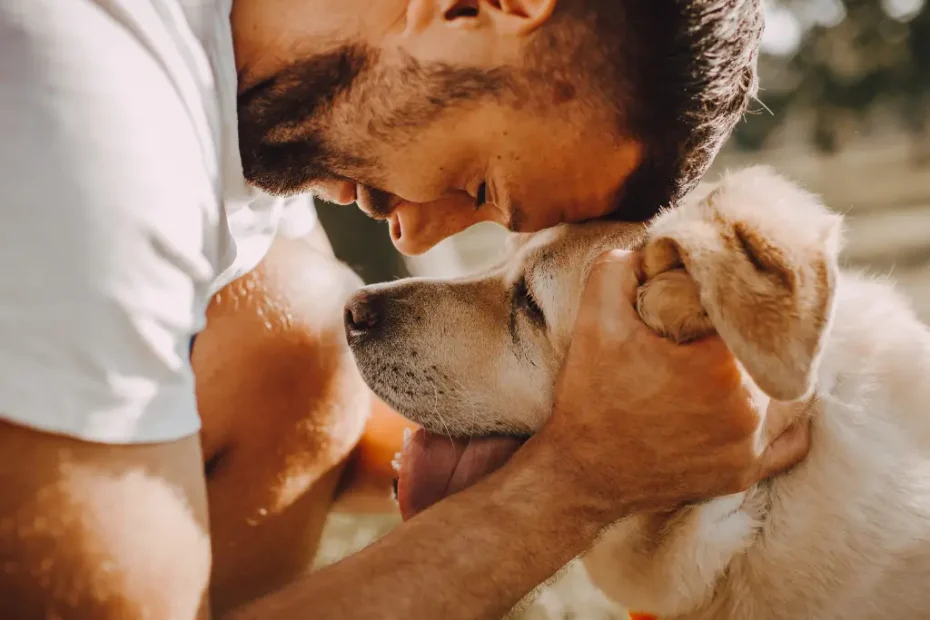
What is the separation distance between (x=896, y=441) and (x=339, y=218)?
1771 millimetres

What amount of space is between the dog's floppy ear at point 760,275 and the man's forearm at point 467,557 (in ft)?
1.17

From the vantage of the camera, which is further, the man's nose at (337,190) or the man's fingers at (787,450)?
the man's nose at (337,190)

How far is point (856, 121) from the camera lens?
19.0 feet

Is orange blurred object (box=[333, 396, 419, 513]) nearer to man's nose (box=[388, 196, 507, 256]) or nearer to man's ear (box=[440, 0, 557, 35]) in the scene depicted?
man's nose (box=[388, 196, 507, 256])

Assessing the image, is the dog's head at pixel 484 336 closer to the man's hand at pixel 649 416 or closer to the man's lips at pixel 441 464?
the man's lips at pixel 441 464

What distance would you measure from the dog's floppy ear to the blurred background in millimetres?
3157

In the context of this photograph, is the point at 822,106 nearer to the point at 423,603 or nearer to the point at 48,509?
the point at 423,603

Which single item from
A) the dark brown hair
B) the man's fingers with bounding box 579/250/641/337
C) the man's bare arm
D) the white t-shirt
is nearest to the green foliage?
the dark brown hair

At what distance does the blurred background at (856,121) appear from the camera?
4.74m

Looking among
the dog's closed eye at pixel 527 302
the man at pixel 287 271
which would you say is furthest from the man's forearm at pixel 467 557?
the dog's closed eye at pixel 527 302

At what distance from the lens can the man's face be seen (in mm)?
1275

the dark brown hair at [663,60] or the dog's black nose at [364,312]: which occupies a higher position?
the dark brown hair at [663,60]

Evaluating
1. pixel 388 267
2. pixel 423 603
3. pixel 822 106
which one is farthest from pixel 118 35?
pixel 822 106

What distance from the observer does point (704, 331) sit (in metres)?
1.17
